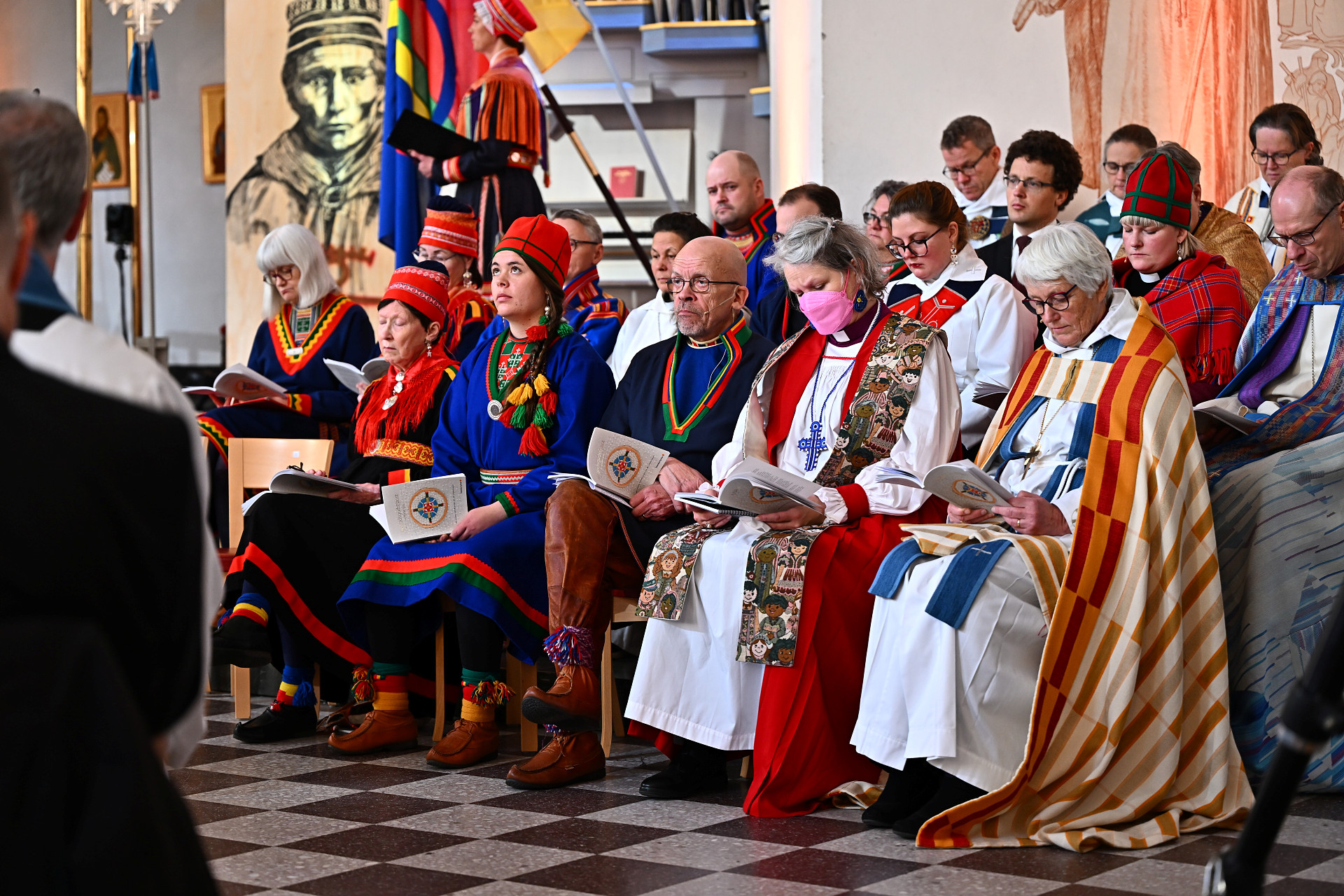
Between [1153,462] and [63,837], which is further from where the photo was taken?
[1153,462]

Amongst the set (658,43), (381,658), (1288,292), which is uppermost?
(658,43)

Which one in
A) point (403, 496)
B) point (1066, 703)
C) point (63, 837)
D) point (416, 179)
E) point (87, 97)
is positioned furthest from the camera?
point (87, 97)

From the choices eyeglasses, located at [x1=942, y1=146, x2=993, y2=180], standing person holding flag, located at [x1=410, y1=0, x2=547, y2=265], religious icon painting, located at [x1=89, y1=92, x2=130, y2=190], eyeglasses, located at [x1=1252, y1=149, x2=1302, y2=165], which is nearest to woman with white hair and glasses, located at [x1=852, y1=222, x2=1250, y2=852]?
eyeglasses, located at [x1=1252, y1=149, x2=1302, y2=165]

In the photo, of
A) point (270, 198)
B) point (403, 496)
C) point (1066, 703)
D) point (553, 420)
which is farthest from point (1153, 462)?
point (270, 198)

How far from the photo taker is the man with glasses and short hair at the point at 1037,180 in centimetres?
483

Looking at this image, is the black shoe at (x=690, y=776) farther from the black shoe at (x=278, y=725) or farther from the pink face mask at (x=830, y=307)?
the black shoe at (x=278, y=725)

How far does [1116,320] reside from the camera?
3463 millimetres

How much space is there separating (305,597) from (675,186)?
273 inches

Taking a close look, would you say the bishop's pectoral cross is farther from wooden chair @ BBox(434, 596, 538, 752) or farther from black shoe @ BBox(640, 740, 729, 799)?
wooden chair @ BBox(434, 596, 538, 752)

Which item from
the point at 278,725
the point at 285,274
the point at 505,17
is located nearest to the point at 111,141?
the point at 505,17

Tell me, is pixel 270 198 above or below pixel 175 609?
above

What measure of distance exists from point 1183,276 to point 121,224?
30.2 feet

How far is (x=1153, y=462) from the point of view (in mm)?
3227

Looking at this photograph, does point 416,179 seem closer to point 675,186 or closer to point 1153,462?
point 675,186
